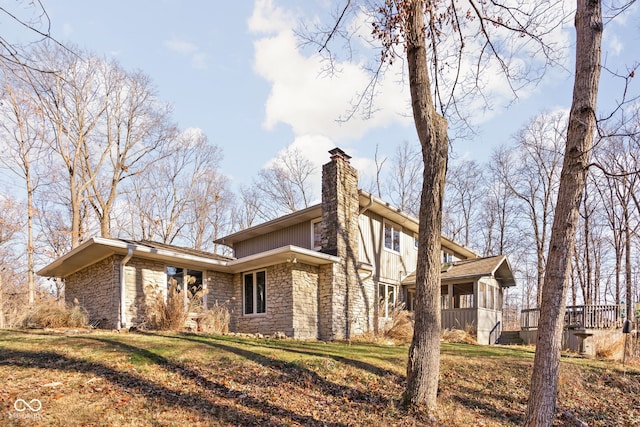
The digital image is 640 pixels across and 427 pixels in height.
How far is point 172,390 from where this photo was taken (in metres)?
5.78

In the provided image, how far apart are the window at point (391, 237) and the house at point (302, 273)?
0.04 metres

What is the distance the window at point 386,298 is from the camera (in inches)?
590

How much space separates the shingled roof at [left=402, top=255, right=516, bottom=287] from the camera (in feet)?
51.6

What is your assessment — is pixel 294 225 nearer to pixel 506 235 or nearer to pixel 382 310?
pixel 382 310

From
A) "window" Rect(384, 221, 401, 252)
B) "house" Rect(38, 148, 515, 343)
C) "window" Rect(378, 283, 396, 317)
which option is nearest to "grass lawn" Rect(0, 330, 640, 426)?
"house" Rect(38, 148, 515, 343)

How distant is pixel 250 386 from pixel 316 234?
8.70 m

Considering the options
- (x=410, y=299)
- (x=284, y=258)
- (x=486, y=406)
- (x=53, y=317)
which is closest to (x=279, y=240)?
(x=284, y=258)

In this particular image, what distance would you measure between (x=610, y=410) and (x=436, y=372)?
12.2ft

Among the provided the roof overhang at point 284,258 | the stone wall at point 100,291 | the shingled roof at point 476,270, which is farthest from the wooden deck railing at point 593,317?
the stone wall at point 100,291

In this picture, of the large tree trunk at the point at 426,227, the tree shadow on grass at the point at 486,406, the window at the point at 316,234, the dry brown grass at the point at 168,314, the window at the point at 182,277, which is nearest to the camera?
the large tree trunk at the point at 426,227

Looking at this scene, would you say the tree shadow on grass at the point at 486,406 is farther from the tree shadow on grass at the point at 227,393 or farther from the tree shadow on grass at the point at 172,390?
the tree shadow on grass at the point at 172,390

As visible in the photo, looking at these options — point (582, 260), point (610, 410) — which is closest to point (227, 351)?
point (610, 410)

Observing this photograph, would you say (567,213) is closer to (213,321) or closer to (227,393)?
(227,393)

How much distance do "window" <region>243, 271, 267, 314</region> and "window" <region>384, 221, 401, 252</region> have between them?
513 centimetres
